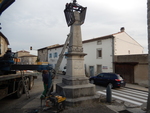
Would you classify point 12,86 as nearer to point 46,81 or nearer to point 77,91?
point 46,81

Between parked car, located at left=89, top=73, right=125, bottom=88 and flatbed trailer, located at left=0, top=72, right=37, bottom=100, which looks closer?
flatbed trailer, located at left=0, top=72, right=37, bottom=100

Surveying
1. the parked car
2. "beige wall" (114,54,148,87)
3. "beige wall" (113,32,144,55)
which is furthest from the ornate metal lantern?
"beige wall" (113,32,144,55)

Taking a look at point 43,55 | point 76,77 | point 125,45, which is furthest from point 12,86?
point 43,55

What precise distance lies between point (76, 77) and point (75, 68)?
19.4 inches

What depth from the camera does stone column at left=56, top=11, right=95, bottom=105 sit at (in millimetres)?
5496

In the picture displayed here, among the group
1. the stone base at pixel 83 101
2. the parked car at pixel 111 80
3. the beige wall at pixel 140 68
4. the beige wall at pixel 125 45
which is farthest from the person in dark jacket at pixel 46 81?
the beige wall at pixel 125 45

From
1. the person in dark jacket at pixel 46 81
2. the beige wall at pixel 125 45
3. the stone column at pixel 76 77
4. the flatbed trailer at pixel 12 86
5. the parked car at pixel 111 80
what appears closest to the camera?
the stone column at pixel 76 77

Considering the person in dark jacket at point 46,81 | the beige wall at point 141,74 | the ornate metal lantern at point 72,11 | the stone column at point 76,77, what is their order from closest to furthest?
the stone column at point 76,77, the person in dark jacket at point 46,81, the ornate metal lantern at point 72,11, the beige wall at point 141,74

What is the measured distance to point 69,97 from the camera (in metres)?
→ 5.45

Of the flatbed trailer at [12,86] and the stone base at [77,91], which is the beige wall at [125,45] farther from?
the flatbed trailer at [12,86]

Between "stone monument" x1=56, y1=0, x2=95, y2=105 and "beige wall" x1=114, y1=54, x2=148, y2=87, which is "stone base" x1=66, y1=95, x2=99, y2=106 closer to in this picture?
"stone monument" x1=56, y1=0, x2=95, y2=105

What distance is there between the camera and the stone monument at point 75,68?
5496 mm

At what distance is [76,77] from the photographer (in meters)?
6.12

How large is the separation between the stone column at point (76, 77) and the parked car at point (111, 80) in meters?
5.20
